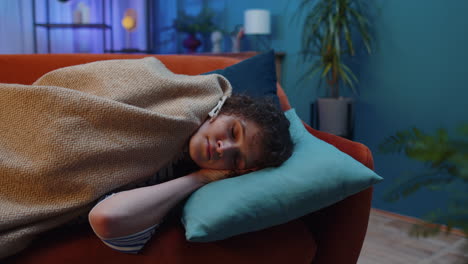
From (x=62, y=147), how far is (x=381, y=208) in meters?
2.17

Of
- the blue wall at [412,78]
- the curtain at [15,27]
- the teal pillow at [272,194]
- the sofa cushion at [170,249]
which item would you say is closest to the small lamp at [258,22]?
the blue wall at [412,78]

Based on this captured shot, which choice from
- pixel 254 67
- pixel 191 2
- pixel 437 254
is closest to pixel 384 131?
pixel 437 254

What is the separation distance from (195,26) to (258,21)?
810 mm

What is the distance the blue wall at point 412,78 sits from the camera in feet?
7.11

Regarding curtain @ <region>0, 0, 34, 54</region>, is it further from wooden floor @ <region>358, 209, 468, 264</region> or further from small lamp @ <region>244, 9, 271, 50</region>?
wooden floor @ <region>358, 209, 468, 264</region>

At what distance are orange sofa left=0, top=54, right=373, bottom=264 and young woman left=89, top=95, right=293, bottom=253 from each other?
0.05m

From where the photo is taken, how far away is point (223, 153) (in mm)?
1014

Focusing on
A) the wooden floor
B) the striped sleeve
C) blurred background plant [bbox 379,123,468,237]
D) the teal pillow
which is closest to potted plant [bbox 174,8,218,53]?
the wooden floor

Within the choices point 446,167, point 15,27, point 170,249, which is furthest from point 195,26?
point 446,167

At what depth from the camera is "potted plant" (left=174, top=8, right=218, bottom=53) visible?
361 cm

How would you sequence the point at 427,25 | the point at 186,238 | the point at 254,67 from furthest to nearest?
the point at 427,25 < the point at 254,67 < the point at 186,238

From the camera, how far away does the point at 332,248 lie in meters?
1.10

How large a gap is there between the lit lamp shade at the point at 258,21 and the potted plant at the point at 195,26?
2.06 feet

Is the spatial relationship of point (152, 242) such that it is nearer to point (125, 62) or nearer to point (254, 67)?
point (125, 62)
